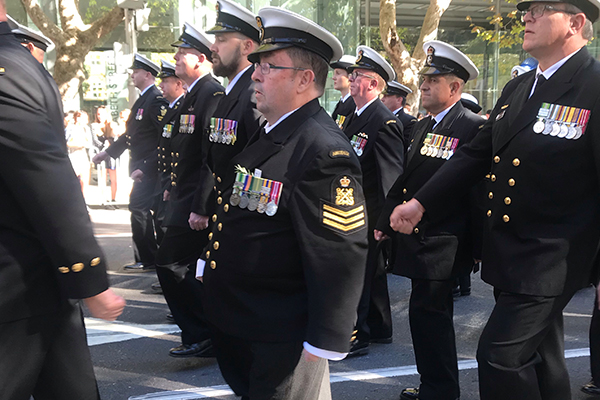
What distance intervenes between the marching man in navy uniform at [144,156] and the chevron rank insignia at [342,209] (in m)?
5.06

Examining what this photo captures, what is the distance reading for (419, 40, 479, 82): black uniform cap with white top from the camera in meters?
4.07

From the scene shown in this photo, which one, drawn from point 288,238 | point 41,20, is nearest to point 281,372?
point 288,238

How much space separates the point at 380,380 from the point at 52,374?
2.39m

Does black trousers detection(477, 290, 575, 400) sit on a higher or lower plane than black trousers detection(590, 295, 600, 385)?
higher

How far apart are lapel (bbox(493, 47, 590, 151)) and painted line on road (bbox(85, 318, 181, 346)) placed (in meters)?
3.22

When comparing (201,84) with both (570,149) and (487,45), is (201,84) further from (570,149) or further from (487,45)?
(487,45)

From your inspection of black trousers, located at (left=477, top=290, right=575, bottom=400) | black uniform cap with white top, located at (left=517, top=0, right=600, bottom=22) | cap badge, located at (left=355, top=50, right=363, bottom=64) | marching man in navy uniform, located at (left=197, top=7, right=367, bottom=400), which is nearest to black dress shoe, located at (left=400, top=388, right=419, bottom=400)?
black trousers, located at (left=477, top=290, right=575, bottom=400)

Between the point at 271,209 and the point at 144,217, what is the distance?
5.18 metres

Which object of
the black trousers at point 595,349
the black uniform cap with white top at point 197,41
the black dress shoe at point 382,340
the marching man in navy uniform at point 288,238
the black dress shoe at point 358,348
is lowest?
the black dress shoe at point 382,340

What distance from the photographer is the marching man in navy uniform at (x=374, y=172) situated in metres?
4.55

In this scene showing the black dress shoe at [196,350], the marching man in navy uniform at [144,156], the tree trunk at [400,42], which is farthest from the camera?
the tree trunk at [400,42]

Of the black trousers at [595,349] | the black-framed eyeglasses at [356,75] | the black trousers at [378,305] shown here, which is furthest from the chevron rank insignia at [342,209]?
the black-framed eyeglasses at [356,75]

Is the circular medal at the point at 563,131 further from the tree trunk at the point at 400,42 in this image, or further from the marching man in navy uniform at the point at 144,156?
the tree trunk at the point at 400,42

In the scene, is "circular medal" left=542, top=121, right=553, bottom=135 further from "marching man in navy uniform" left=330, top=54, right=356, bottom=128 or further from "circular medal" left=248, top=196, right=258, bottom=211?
"marching man in navy uniform" left=330, top=54, right=356, bottom=128
